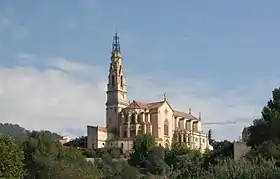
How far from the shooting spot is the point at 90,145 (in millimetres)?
130625

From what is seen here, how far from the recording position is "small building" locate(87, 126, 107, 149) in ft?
425

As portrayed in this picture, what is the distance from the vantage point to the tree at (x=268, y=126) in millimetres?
55156

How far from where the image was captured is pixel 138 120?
133500 mm

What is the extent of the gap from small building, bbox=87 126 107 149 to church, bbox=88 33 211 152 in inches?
42.7

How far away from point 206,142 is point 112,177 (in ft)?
236

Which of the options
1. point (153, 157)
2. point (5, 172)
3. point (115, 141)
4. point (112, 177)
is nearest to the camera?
point (5, 172)

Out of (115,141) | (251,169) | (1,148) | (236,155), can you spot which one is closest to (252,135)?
(236,155)

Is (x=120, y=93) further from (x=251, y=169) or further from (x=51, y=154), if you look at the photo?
(x=251, y=169)

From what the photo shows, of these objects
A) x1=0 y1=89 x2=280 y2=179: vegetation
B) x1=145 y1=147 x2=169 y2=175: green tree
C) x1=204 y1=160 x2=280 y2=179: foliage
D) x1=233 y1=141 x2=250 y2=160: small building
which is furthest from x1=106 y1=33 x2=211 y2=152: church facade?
x1=204 y1=160 x2=280 y2=179: foliage

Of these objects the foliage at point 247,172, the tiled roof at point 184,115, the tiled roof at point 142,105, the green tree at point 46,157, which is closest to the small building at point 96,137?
→ the tiled roof at point 142,105

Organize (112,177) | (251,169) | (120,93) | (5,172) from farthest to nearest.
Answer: (120,93) → (112,177) → (5,172) → (251,169)

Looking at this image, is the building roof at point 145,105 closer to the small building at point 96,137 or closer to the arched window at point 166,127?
the arched window at point 166,127

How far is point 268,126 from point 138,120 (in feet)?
247

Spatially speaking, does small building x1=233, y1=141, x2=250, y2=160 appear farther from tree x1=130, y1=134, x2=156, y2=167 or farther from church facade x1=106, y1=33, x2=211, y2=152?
church facade x1=106, y1=33, x2=211, y2=152
